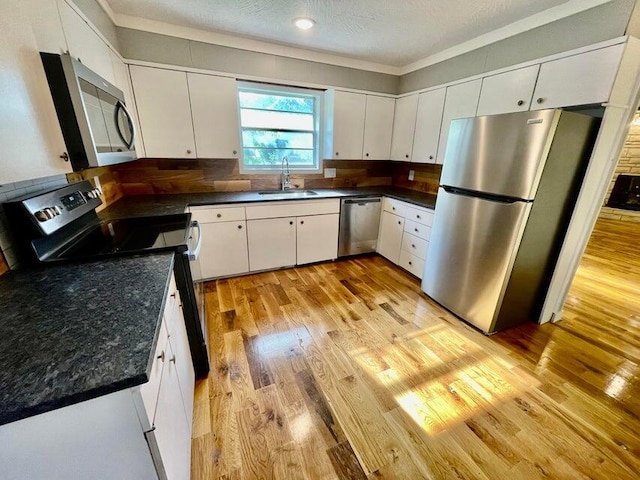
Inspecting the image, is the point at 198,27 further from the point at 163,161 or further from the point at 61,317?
the point at 61,317

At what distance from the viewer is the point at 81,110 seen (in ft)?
3.68

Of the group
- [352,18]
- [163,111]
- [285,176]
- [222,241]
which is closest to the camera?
[352,18]

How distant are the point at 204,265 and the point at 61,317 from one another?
1905mm

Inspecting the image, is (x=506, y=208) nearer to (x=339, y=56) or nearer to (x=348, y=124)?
(x=348, y=124)

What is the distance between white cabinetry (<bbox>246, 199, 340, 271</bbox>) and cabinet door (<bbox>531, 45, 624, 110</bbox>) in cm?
197

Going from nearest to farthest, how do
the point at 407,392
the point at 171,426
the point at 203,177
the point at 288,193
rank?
the point at 171,426
the point at 407,392
the point at 203,177
the point at 288,193

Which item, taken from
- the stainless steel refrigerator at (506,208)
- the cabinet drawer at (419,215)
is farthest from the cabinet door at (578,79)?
the cabinet drawer at (419,215)

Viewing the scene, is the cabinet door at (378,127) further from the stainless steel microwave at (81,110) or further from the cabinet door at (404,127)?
the stainless steel microwave at (81,110)

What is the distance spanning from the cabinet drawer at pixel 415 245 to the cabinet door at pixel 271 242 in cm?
127

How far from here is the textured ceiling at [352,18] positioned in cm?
192

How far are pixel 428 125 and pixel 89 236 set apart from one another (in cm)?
316

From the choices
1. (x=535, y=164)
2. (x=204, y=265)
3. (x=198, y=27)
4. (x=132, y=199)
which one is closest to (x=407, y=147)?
(x=535, y=164)

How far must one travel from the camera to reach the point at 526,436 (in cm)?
138

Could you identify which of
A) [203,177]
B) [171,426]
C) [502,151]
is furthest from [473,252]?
[203,177]
